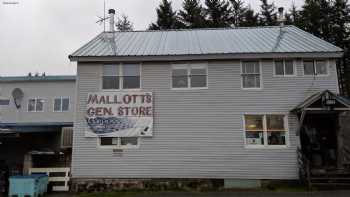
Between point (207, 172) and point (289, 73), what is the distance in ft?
19.2

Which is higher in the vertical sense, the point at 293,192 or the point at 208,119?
the point at 208,119

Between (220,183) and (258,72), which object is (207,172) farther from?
(258,72)

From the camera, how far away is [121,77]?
15727 mm

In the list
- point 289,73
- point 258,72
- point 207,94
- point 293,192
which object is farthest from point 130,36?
point 293,192

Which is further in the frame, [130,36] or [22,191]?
[130,36]

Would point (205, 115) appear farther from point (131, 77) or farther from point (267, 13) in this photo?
point (267, 13)

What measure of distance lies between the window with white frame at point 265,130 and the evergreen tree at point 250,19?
23933 mm

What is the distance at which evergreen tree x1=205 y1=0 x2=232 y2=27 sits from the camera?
3904 cm

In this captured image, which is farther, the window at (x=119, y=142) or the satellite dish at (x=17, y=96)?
the satellite dish at (x=17, y=96)

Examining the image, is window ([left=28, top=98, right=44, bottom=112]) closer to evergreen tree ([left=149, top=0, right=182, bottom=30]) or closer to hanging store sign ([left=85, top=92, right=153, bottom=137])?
hanging store sign ([left=85, top=92, right=153, bottom=137])

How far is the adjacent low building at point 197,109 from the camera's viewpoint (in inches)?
577

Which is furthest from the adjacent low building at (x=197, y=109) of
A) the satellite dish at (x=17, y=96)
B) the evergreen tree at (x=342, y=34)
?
the evergreen tree at (x=342, y=34)

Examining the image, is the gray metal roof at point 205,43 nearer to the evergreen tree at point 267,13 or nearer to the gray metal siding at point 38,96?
the gray metal siding at point 38,96

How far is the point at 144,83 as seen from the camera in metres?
15.5
